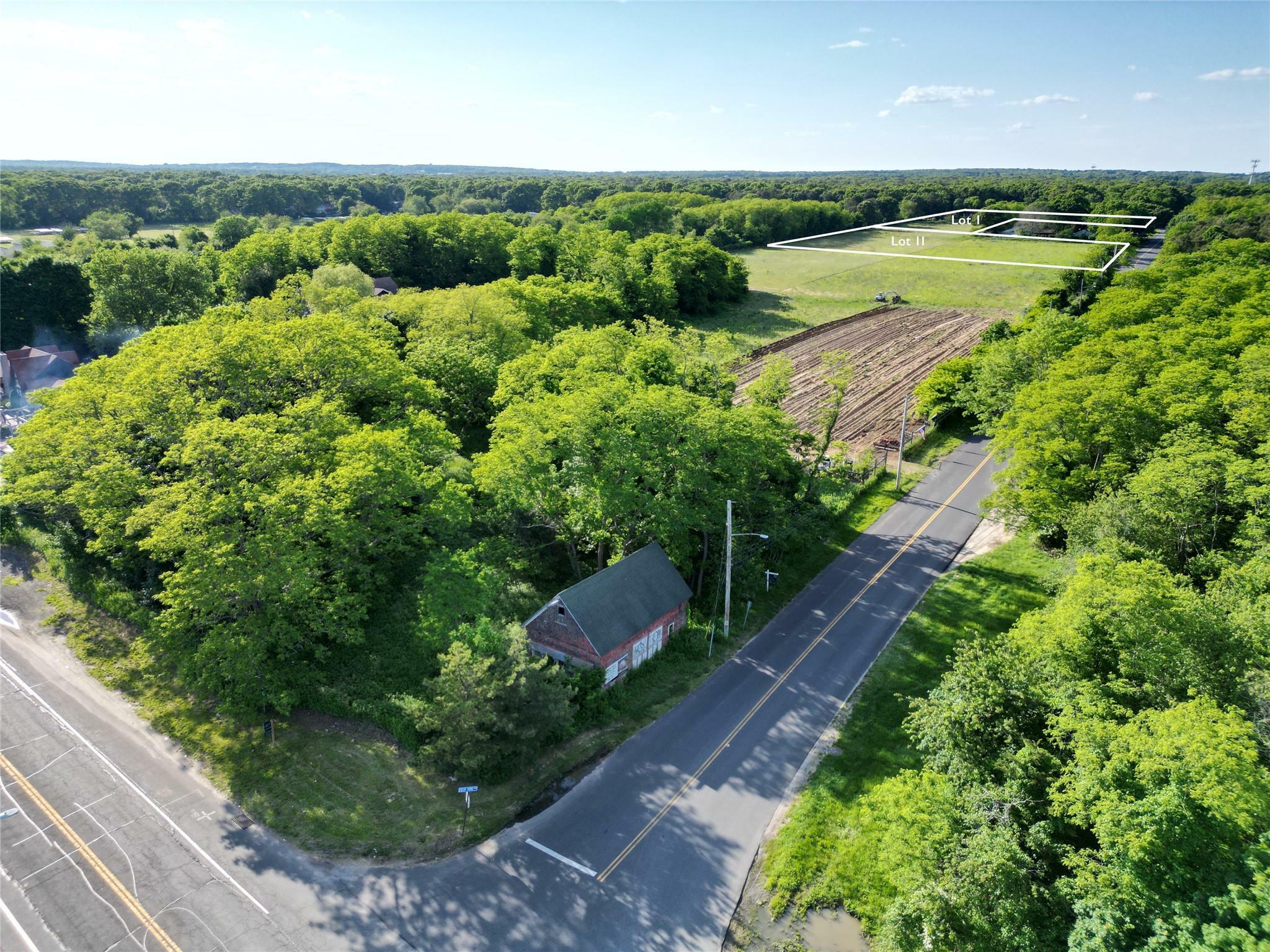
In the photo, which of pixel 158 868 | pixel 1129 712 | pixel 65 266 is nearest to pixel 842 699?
pixel 1129 712

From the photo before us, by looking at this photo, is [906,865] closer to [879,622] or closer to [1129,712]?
[1129,712]

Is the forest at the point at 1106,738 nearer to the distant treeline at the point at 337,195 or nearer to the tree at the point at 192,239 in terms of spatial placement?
the distant treeline at the point at 337,195

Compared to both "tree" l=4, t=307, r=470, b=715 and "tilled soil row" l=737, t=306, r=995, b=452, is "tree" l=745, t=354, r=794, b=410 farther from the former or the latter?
"tree" l=4, t=307, r=470, b=715

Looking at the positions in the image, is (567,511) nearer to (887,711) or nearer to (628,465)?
(628,465)
